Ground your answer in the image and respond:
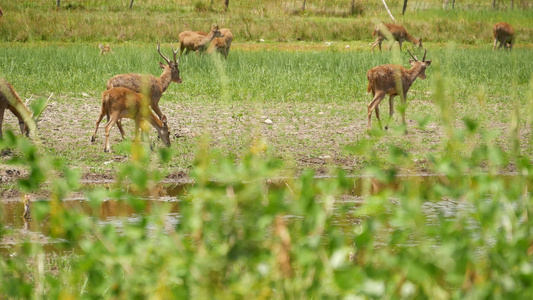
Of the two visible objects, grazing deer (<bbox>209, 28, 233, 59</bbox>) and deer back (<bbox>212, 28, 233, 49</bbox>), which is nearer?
grazing deer (<bbox>209, 28, 233, 59</bbox>)

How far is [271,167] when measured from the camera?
100 inches

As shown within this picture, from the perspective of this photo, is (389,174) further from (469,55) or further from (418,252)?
(469,55)

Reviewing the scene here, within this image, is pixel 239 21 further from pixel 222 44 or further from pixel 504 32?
pixel 504 32

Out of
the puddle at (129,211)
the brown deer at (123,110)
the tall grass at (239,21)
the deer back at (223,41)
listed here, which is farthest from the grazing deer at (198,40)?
the puddle at (129,211)

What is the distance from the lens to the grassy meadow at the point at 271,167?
244cm

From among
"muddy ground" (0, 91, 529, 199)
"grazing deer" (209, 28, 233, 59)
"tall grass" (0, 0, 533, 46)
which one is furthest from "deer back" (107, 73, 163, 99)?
"tall grass" (0, 0, 533, 46)

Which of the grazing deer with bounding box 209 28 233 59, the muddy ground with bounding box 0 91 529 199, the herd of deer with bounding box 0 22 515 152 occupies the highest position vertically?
the herd of deer with bounding box 0 22 515 152

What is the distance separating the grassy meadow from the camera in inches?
96.0

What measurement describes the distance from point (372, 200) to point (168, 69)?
10268mm

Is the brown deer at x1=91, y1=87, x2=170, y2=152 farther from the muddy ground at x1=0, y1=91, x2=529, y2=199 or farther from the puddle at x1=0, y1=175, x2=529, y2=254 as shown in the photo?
the puddle at x1=0, y1=175, x2=529, y2=254

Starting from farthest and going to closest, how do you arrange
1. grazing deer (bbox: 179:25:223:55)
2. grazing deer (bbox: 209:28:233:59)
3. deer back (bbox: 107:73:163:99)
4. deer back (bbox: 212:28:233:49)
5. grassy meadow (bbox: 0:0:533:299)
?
grazing deer (bbox: 179:25:223:55)
deer back (bbox: 212:28:233:49)
grazing deer (bbox: 209:28:233:59)
deer back (bbox: 107:73:163:99)
grassy meadow (bbox: 0:0:533:299)

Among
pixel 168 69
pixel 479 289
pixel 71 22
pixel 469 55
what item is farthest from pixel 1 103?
pixel 71 22

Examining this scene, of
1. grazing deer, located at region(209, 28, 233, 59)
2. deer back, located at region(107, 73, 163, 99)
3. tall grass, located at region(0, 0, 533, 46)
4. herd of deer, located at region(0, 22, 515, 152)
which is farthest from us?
tall grass, located at region(0, 0, 533, 46)

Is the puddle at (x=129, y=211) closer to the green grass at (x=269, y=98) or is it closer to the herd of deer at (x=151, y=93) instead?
the green grass at (x=269, y=98)
